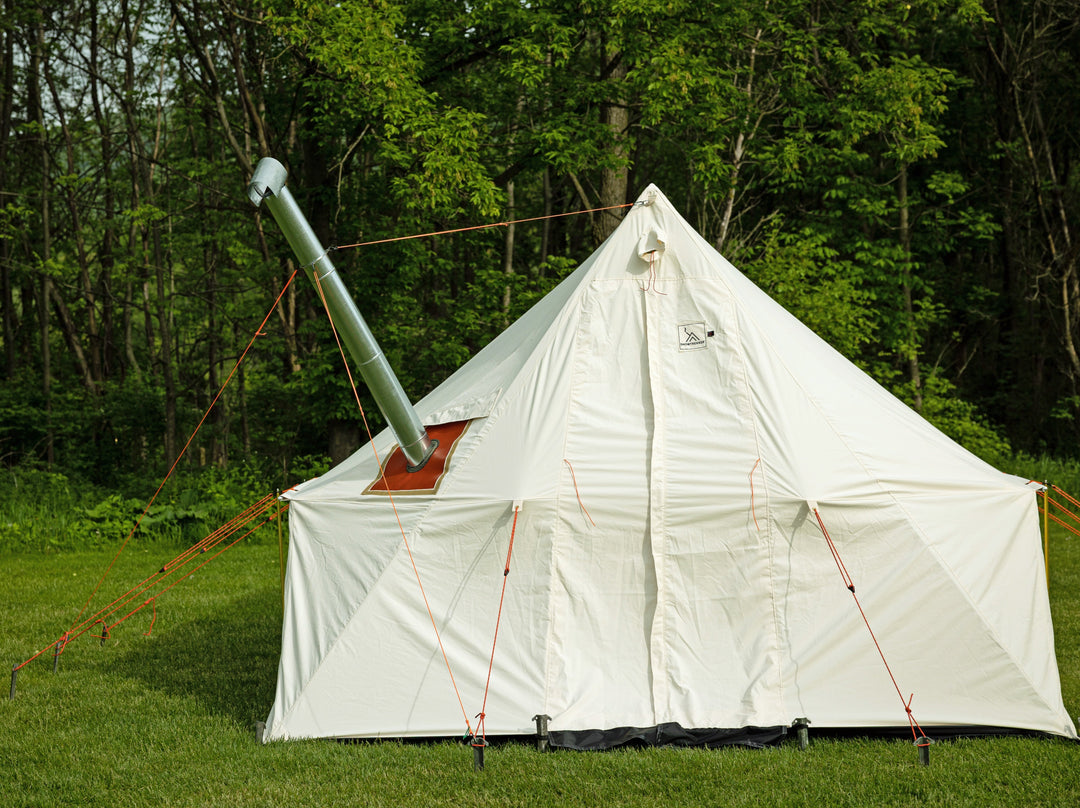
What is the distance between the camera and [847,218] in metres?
17.5

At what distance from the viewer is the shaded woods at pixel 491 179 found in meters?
12.3

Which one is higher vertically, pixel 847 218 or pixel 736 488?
pixel 847 218

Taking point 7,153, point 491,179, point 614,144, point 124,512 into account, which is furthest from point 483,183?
point 7,153

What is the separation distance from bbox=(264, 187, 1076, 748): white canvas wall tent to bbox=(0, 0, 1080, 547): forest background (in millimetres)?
6177

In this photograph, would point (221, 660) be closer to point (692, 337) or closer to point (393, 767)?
point (393, 767)

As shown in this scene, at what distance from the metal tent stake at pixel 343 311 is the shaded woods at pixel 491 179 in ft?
19.6

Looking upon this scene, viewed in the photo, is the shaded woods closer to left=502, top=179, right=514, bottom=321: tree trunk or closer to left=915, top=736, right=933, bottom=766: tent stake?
left=502, top=179, right=514, bottom=321: tree trunk

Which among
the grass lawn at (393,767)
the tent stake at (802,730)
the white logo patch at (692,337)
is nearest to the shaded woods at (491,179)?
the white logo patch at (692,337)

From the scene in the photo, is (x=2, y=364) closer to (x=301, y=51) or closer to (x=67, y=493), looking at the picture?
(x=67, y=493)

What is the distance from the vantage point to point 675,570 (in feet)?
16.7

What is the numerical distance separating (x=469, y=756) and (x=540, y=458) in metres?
1.45

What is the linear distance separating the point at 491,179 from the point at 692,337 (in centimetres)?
743

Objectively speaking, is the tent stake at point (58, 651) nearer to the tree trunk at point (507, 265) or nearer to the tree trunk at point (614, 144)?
the tree trunk at point (507, 265)

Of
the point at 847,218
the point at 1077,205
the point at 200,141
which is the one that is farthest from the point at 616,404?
the point at 200,141
